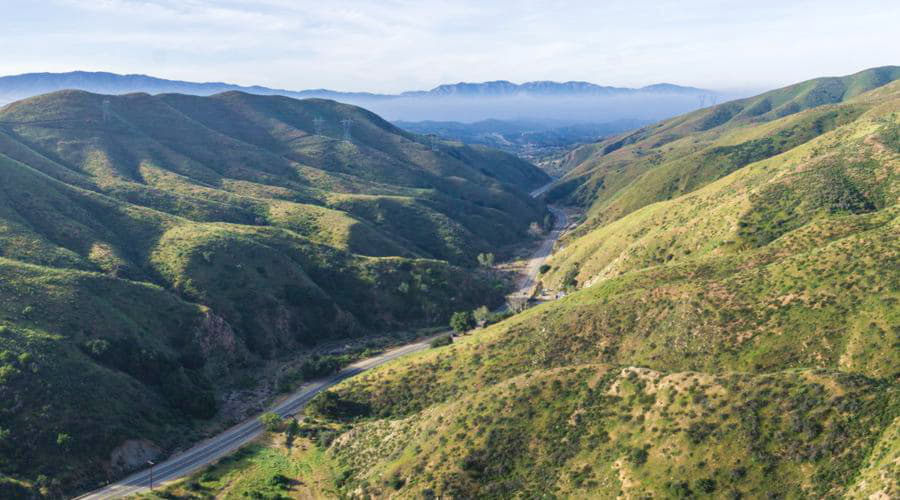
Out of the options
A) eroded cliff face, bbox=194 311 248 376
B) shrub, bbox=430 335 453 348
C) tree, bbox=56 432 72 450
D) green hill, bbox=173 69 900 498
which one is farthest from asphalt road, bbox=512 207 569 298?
tree, bbox=56 432 72 450

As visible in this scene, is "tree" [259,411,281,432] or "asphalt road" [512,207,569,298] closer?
"tree" [259,411,281,432]

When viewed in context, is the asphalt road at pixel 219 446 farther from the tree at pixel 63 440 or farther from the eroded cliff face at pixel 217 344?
the eroded cliff face at pixel 217 344

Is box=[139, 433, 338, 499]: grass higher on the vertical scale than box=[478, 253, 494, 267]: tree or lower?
lower

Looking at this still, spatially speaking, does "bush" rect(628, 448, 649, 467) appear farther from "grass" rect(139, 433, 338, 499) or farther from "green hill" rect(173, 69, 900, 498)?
"grass" rect(139, 433, 338, 499)

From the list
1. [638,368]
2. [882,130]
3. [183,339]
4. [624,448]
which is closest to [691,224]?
[882,130]

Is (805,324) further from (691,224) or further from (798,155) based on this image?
(798,155)

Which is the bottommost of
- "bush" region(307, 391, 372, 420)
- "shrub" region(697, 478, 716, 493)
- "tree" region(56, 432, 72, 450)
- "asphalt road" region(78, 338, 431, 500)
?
"asphalt road" region(78, 338, 431, 500)
